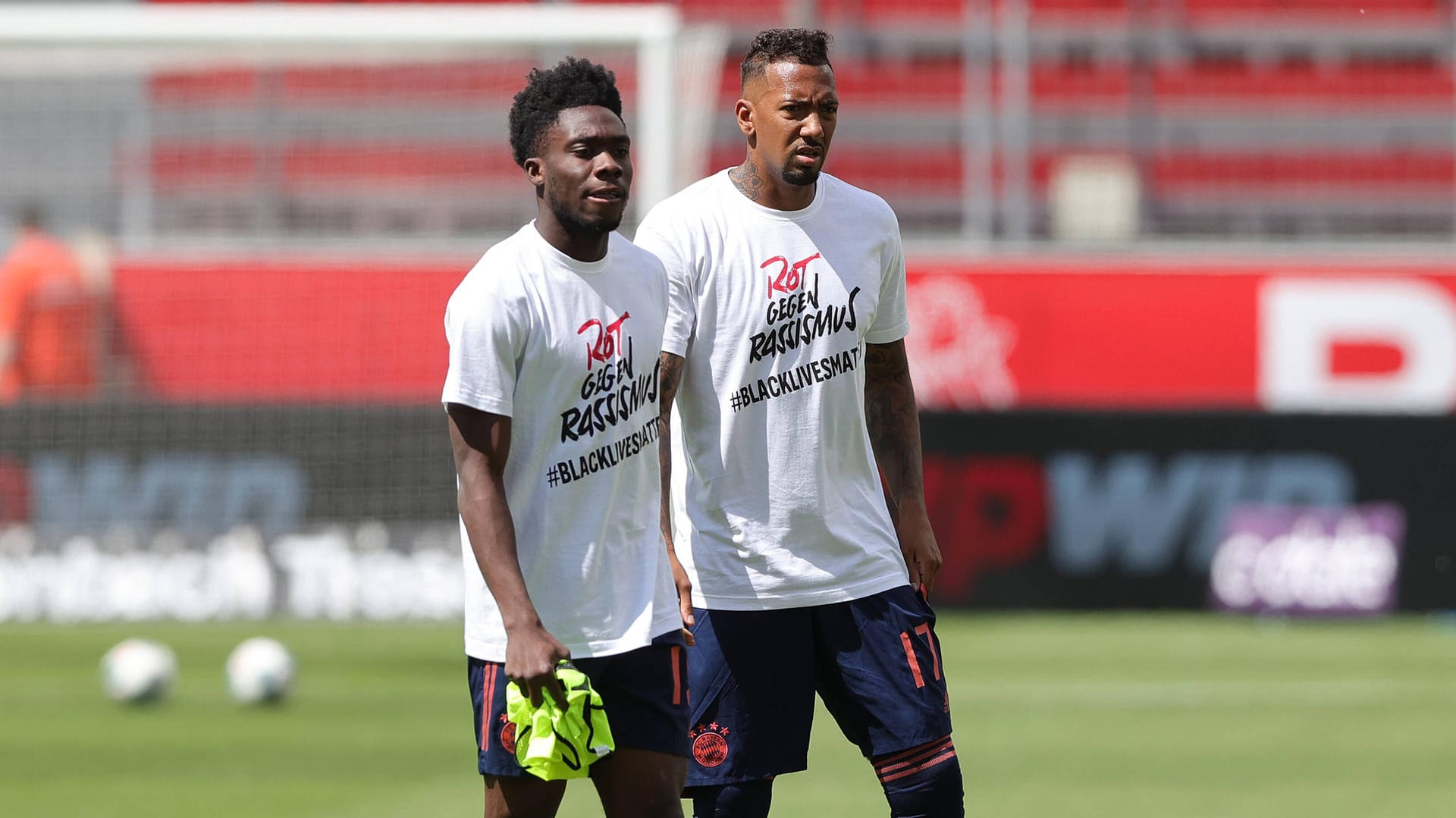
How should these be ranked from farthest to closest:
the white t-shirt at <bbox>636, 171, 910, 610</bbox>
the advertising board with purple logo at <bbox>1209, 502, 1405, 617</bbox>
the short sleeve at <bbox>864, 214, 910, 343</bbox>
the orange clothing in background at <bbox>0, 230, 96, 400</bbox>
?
1. the advertising board with purple logo at <bbox>1209, 502, 1405, 617</bbox>
2. the orange clothing in background at <bbox>0, 230, 96, 400</bbox>
3. the short sleeve at <bbox>864, 214, 910, 343</bbox>
4. the white t-shirt at <bbox>636, 171, 910, 610</bbox>

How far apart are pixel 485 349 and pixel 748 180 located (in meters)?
1.11

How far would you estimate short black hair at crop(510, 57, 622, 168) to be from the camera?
4.02 m

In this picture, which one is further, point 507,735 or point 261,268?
point 261,268

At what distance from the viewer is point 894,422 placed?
5.04 meters

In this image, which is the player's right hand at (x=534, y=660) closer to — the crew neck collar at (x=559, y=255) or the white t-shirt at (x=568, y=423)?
the white t-shirt at (x=568, y=423)

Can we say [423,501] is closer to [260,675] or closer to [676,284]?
[260,675]

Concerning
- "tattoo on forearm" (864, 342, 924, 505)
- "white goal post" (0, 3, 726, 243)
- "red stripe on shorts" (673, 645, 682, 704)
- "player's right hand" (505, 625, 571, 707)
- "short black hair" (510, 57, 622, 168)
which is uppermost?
"white goal post" (0, 3, 726, 243)

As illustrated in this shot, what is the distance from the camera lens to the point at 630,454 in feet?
13.5

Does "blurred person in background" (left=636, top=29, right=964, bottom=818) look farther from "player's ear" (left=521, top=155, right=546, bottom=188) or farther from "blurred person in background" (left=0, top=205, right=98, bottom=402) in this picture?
"blurred person in background" (left=0, top=205, right=98, bottom=402)

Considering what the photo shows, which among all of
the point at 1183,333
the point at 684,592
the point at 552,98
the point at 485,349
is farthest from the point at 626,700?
the point at 1183,333

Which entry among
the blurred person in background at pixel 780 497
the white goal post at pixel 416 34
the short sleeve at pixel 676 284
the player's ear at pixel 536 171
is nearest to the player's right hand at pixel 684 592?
the blurred person in background at pixel 780 497

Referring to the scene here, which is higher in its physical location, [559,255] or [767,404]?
[559,255]

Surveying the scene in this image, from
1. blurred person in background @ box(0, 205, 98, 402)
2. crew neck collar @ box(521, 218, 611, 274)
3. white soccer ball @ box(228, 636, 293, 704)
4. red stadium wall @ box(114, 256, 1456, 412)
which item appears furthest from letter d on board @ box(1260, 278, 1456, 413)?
crew neck collar @ box(521, 218, 611, 274)

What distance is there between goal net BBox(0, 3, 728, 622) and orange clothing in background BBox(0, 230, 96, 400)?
92 mm
